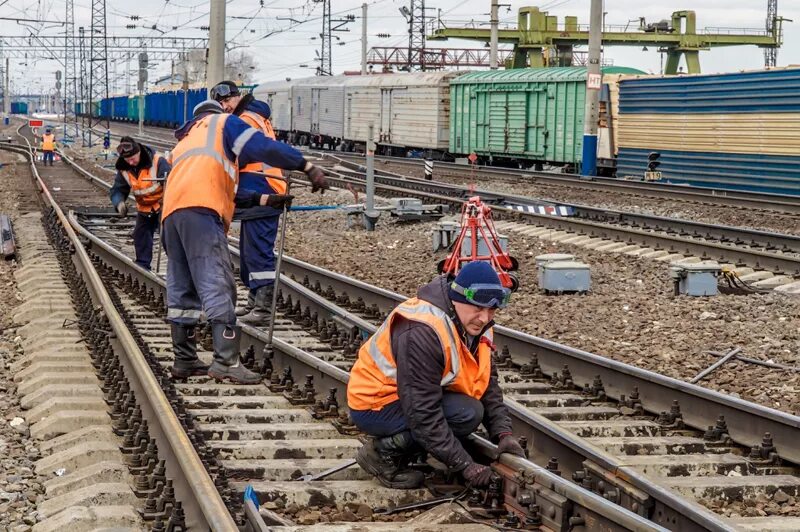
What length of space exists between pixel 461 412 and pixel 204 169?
106 inches

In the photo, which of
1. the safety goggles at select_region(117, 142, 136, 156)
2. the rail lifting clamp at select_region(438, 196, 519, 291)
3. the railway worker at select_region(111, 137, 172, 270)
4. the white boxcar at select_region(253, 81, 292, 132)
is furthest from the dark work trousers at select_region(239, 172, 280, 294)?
the white boxcar at select_region(253, 81, 292, 132)

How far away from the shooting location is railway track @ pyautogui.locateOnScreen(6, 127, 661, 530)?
16.0 feet

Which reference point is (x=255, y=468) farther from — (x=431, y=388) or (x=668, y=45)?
(x=668, y=45)

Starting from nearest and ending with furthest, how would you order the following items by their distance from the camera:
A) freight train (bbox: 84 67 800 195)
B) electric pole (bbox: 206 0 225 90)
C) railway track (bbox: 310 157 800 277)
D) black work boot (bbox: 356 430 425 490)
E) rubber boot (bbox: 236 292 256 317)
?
black work boot (bbox: 356 430 425 490)
rubber boot (bbox: 236 292 256 317)
railway track (bbox: 310 157 800 277)
electric pole (bbox: 206 0 225 90)
freight train (bbox: 84 67 800 195)

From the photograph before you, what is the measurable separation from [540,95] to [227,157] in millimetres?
25918

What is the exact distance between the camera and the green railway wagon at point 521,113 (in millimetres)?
31219

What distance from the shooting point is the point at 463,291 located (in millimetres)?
5211

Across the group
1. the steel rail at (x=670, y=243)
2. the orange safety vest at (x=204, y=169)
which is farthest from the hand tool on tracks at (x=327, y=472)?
the steel rail at (x=670, y=243)

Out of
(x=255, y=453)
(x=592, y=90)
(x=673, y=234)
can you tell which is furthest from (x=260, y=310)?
(x=592, y=90)

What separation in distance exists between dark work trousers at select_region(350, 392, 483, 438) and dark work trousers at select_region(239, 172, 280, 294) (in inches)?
157

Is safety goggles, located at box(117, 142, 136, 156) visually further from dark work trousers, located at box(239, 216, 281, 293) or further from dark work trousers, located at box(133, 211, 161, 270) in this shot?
dark work trousers, located at box(239, 216, 281, 293)

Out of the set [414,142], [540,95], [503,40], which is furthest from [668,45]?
[540,95]

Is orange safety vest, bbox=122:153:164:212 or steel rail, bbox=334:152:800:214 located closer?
orange safety vest, bbox=122:153:164:212

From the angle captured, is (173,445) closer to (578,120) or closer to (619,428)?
(619,428)
